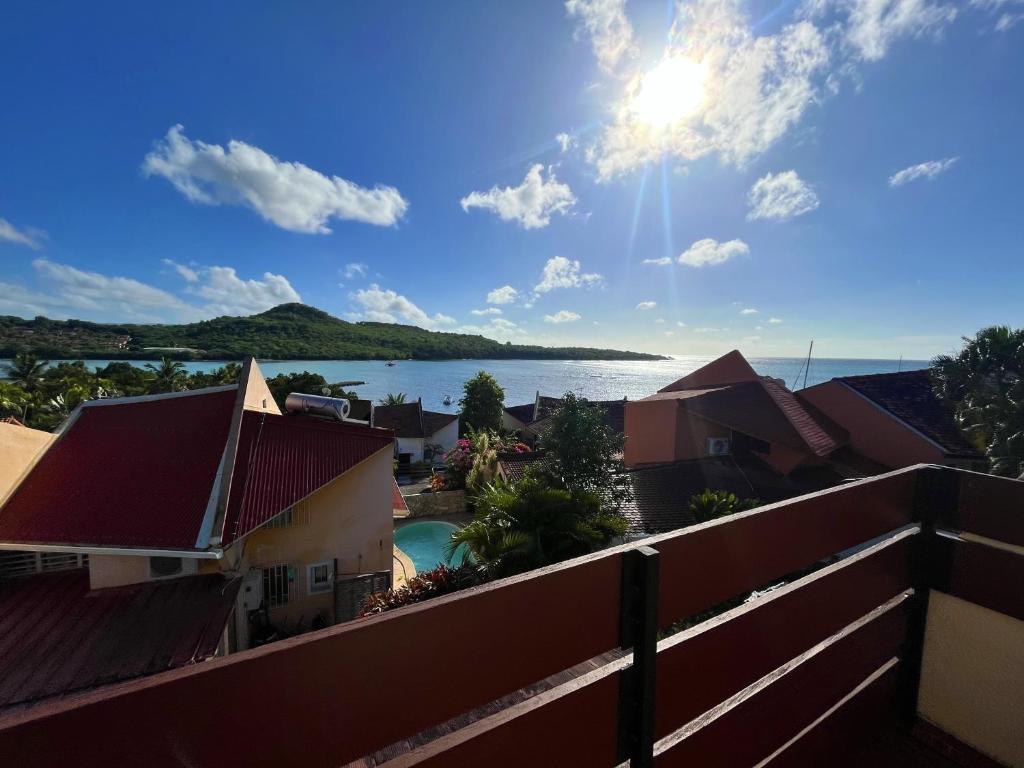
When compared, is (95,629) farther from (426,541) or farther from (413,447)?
(413,447)

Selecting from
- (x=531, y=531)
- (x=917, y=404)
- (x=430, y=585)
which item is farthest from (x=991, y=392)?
(x=430, y=585)

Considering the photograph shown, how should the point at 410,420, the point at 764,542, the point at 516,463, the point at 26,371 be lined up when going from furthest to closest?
the point at 26,371, the point at 410,420, the point at 516,463, the point at 764,542

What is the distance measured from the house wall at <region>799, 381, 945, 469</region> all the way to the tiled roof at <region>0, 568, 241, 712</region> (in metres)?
20.2

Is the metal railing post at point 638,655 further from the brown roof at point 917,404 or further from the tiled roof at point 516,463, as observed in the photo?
the brown roof at point 917,404

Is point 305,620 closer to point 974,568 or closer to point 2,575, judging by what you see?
point 2,575

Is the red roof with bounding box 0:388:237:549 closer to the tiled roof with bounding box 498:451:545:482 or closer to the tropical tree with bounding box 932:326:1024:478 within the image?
the tiled roof with bounding box 498:451:545:482

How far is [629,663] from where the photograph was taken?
114 centimetres

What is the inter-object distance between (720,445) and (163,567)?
17147mm

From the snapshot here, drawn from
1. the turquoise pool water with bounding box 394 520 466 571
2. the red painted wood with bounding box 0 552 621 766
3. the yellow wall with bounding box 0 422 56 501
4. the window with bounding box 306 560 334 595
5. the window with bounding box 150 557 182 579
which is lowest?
the turquoise pool water with bounding box 394 520 466 571

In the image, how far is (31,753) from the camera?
1.97 ft

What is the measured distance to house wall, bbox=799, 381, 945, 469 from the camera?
14.5 metres

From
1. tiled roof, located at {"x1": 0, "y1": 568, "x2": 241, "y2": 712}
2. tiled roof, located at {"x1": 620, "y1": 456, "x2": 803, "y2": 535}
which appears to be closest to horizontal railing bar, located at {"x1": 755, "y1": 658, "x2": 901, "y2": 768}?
tiled roof, located at {"x1": 0, "y1": 568, "x2": 241, "y2": 712}

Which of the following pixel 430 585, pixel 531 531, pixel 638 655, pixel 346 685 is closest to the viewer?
pixel 346 685

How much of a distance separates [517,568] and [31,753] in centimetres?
758
